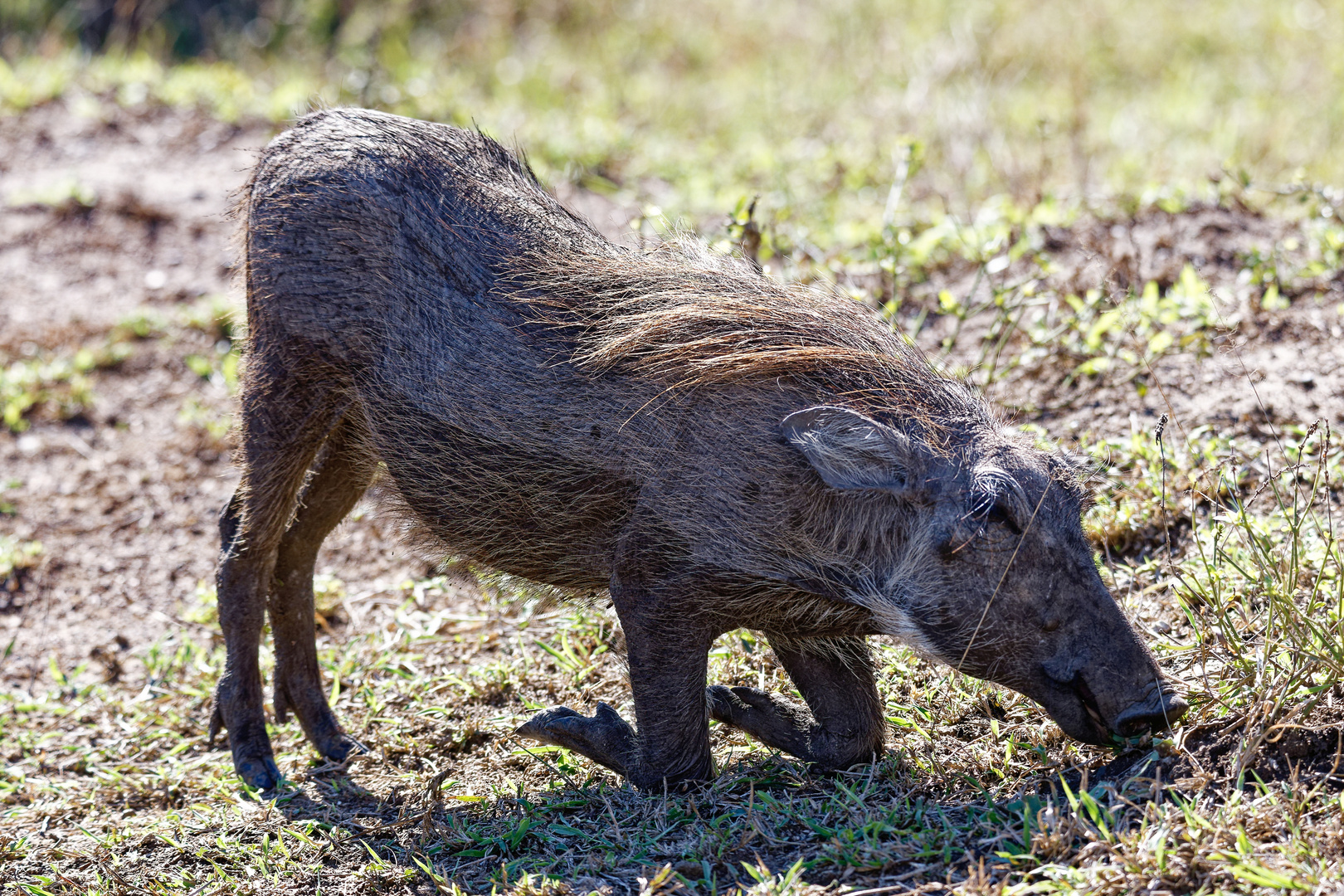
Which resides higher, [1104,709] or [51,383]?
[1104,709]

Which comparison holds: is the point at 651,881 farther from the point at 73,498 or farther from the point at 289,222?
the point at 73,498

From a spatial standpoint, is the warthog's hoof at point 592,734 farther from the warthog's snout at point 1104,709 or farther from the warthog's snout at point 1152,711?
the warthog's snout at point 1152,711

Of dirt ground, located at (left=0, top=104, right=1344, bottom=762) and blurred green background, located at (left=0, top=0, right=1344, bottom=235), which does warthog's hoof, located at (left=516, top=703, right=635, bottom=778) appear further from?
blurred green background, located at (left=0, top=0, right=1344, bottom=235)

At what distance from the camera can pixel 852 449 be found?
9.59ft

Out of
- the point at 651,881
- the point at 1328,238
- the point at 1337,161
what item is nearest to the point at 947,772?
the point at 651,881

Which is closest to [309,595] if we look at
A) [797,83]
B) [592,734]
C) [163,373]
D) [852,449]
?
[592,734]

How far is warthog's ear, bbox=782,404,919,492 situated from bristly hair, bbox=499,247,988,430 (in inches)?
3.7

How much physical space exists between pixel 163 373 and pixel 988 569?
4.62m

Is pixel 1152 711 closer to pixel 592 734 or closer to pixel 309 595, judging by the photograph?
pixel 592 734

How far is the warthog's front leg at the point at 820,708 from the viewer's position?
318cm

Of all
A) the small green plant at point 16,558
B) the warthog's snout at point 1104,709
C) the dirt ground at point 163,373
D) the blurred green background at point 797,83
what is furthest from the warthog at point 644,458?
the blurred green background at point 797,83

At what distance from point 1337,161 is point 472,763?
5570 millimetres

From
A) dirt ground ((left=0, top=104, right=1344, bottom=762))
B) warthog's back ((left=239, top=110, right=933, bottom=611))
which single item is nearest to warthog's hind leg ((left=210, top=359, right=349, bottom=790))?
warthog's back ((left=239, top=110, right=933, bottom=611))

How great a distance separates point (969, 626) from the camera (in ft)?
9.64
